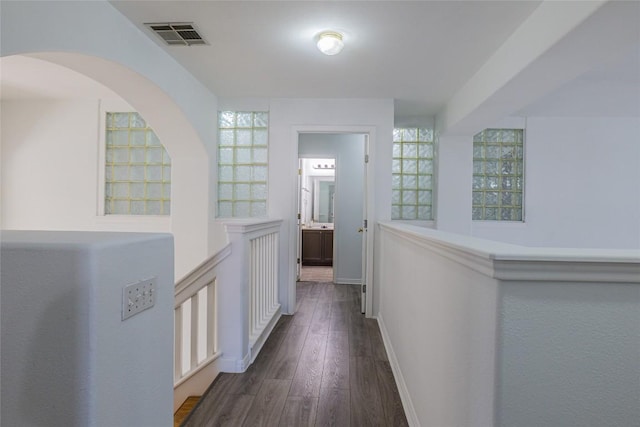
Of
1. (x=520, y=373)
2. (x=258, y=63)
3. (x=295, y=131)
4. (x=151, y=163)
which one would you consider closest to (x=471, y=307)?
(x=520, y=373)

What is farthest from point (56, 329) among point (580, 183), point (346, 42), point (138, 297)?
point (580, 183)

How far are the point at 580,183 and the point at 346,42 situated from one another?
3.42 m

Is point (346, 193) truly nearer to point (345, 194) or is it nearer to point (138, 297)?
point (345, 194)

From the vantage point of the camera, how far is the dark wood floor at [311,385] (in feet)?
5.86

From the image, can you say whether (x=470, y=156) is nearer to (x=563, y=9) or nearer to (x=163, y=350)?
(x=563, y=9)

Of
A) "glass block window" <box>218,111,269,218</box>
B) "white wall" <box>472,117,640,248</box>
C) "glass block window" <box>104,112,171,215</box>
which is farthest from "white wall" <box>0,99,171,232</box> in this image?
"white wall" <box>472,117,640,248</box>

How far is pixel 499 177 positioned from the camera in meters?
A: 4.05

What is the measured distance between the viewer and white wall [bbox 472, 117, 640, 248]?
3904 millimetres

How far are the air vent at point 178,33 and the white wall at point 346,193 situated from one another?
103 inches

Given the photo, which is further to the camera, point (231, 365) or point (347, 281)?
point (347, 281)

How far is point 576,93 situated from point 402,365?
325 centimetres

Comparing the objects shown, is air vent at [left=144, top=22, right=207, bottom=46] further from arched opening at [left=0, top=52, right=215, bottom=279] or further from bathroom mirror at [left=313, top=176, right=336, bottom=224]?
bathroom mirror at [left=313, top=176, right=336, bottom=224]

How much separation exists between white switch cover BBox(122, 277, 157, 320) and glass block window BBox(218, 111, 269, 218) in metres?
2.74

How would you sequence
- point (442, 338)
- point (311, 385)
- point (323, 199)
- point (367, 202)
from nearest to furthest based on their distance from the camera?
point (442, 338) → point (311, 385) → point (367, 202) → point (323, 199)
